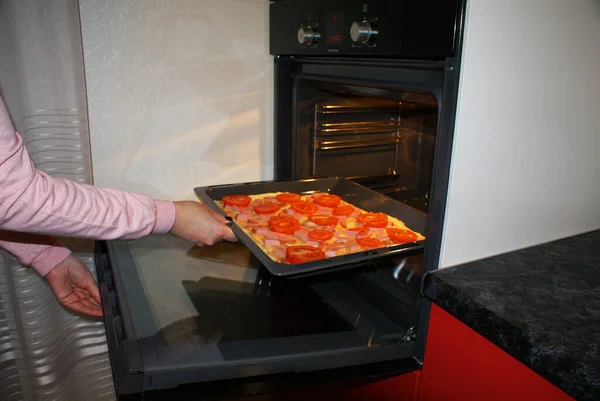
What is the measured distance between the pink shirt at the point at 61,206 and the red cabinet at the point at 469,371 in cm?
56

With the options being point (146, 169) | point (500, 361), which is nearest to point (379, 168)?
point (146, 169)

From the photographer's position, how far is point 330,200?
131 centimetres

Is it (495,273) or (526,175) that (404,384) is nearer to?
(495,273)

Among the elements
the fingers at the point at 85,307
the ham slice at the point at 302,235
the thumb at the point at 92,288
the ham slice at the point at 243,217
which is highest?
the ham slice at the point at 243,217

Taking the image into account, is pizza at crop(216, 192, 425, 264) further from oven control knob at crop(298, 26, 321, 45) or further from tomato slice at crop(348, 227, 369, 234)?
oven control knob at crop(298, 26, 321, 45)

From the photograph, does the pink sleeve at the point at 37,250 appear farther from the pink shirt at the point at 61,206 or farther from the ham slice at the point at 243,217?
the ham slice at the point at 243,217

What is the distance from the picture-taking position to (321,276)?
1195 mm

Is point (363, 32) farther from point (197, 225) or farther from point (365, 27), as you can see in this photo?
point (197, 225)

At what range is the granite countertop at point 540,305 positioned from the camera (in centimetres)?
60

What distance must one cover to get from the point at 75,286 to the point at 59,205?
574 mm

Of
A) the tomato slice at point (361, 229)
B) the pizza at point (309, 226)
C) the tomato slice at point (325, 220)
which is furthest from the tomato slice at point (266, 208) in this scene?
the tomato slice at point (361, 229)

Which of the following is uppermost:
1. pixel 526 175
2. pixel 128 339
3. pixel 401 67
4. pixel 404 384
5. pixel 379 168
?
pixel 401 67

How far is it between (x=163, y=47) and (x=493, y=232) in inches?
35.4

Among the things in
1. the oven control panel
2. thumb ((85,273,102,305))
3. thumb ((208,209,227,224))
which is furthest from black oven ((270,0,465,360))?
thumb ((85,273,102,305))
